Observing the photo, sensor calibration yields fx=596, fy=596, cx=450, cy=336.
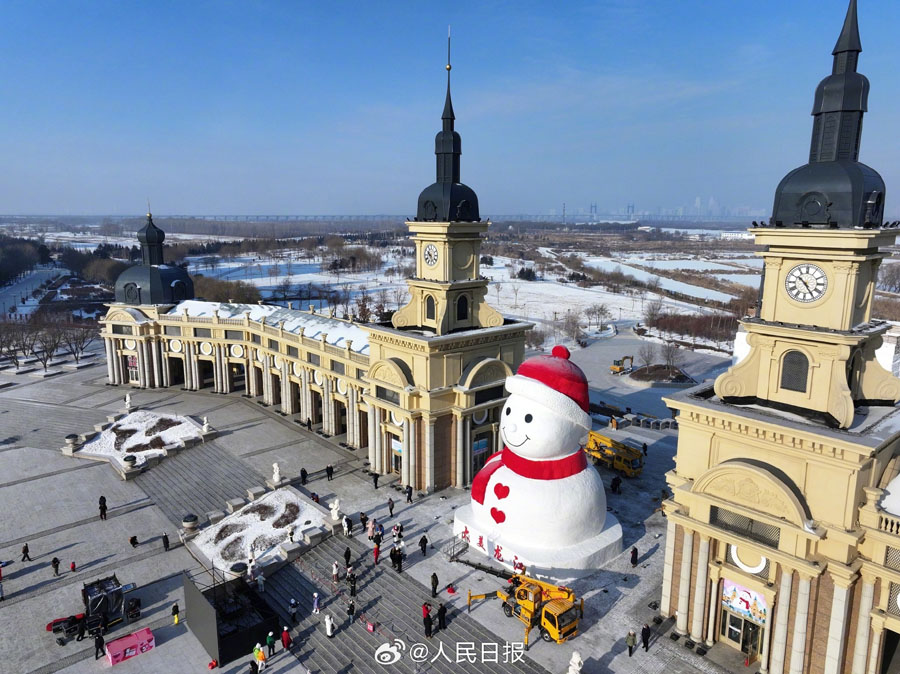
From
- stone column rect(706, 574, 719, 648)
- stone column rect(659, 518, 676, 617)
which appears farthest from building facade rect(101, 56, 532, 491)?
stone column rect(706, 574, 719, 648)

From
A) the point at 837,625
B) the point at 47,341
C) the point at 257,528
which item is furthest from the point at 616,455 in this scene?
the point at 47,341

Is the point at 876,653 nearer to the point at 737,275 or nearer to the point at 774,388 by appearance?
the point at 774,388

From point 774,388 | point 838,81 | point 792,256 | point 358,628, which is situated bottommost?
point 358,628

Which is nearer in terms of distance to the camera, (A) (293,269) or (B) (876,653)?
(B) (876,653)

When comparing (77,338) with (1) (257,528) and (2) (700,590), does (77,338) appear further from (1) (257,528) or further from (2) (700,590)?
(2) (700,590)

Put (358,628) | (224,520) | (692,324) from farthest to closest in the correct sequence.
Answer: (692,324), (224,520), (358,628)

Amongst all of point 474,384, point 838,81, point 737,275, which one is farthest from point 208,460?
point 737,275

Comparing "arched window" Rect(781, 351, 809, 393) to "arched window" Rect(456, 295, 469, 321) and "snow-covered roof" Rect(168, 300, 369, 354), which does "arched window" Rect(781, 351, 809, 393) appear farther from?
"snow-covered roof" Rect(168, 300, 369, 354)

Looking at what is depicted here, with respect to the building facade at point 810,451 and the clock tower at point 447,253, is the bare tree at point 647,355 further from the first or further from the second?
the building facade at point 810,451
